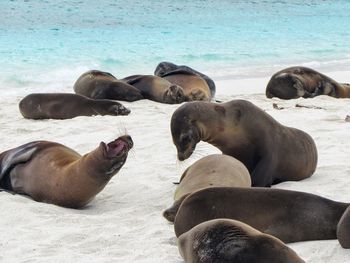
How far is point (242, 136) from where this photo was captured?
5.37 metres

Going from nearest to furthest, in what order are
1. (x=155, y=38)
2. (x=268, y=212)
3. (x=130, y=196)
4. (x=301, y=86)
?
(x=268, y=212) < (x=130, y=196) < (x=301, y=86) < (x=155, y=38)

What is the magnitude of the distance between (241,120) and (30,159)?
148 cm

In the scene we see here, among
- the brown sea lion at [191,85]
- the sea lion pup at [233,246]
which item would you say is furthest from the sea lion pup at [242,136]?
the brown sea lion at [191,85]

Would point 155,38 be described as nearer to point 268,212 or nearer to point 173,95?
point 173,95

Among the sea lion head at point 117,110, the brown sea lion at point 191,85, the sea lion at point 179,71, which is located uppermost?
the sea lion head at point 117,110

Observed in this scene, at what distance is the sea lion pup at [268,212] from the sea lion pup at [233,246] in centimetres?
49

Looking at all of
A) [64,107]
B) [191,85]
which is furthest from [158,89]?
[64,107]

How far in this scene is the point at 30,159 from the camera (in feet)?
17.9

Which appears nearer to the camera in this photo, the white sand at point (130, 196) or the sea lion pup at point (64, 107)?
the white sand at point (130, 196)

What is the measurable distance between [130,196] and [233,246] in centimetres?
230

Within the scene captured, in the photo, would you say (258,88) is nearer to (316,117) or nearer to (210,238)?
(316,117)

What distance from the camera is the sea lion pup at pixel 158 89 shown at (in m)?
9.83

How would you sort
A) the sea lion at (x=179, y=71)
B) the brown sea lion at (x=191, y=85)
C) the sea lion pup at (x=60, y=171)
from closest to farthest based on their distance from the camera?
the sea lion pup at (x=60, y=171)
the brown sea lion at (x=191, y=85)
the sea lion at (x=179, y=71)

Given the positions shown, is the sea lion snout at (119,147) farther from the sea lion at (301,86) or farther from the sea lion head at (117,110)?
the sea lion at (301,86)
